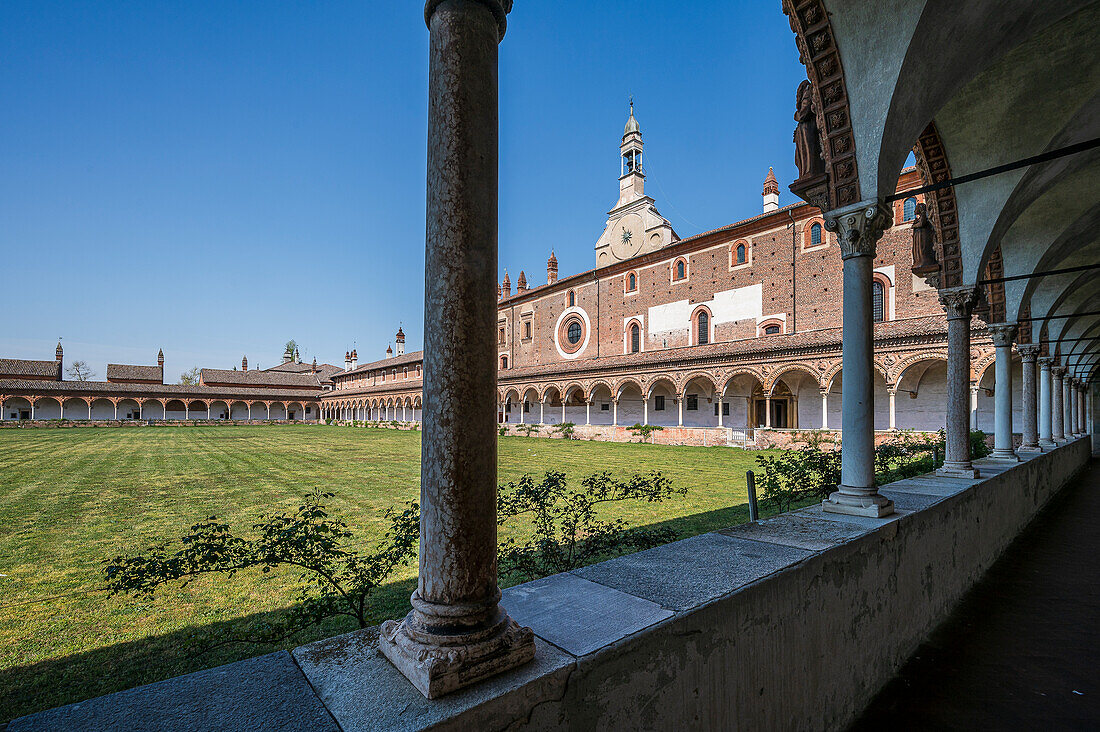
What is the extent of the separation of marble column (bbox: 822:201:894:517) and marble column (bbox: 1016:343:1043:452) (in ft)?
29.7

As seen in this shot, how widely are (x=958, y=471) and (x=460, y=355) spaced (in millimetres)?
6774

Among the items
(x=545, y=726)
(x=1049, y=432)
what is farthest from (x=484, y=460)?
(x=1049, y=432)

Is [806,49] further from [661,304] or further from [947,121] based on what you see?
[661,304]

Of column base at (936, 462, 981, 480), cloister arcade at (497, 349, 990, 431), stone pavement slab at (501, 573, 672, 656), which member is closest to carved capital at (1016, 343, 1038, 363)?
cloister arcade at (497, 349, 990, 431)

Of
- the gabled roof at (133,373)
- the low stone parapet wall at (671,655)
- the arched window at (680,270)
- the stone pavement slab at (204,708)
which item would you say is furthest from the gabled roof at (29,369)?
the low stone parapet wall at (671,655)

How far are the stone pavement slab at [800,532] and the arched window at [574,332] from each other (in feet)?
108

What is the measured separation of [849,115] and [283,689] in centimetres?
525

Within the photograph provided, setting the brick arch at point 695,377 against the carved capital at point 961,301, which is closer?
the carved capital at point 961,301

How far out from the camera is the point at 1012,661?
347 centimetres

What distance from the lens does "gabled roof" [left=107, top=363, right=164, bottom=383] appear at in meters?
58.7

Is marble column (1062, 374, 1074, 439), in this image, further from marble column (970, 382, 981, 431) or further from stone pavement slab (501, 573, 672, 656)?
stone pavement slab (501, 573, 672, 656)

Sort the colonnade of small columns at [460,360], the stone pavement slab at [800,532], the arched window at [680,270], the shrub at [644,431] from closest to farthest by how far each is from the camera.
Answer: the colonnade of small columns at [460,360] < the stone pavement slab at [800,532] < the shrub at [644,431] < the arched window at [680,270]

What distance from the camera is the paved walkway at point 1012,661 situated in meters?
2.88

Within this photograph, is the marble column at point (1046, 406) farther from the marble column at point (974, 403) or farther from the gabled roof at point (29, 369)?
the gabled roof at point (29, 369)
